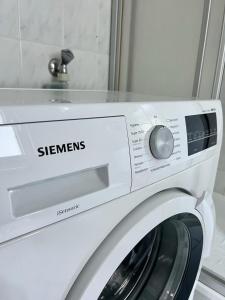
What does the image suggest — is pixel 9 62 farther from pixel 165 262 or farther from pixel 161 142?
pixel 165 262

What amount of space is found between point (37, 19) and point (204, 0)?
0.69m

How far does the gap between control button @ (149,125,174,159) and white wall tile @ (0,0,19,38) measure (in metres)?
0.74

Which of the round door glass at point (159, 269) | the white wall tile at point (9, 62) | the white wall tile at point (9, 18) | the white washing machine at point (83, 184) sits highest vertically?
the white wall tile at point (9, 18)

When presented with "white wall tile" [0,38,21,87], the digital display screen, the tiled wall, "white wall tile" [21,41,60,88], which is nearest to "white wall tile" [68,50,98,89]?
the tiled wall

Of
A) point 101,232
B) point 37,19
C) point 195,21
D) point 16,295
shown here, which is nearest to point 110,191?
point 101,232

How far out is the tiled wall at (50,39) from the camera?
91 cm

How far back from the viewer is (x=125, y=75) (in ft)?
4.38

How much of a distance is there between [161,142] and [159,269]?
473 mm

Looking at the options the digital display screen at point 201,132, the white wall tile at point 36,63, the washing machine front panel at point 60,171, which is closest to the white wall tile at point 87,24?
the white wall tile at point 36,63

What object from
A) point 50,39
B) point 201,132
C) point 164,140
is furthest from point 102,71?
point 164,140

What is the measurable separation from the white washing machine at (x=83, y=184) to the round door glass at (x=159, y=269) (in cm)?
15

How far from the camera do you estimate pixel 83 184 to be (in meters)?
0.35

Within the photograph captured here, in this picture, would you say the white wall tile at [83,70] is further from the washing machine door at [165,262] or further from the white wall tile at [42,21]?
the washing machine door at [165,262]

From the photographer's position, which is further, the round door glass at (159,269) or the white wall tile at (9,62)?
the white wall tile at (9,62)
